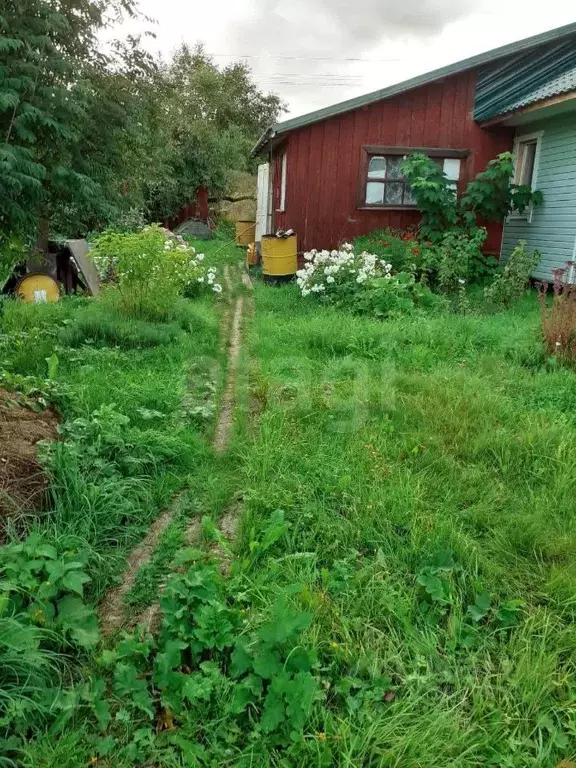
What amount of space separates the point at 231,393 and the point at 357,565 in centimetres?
258

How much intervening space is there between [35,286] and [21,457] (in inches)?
248

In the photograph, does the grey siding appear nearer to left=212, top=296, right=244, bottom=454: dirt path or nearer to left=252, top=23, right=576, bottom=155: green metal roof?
left=252, top=23, right=576, bottom=155: green metal roof

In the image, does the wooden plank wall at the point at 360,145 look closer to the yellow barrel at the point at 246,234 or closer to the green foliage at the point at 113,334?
the green foliage at the point at 113,334

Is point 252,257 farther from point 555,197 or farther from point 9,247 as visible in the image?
point 9,247

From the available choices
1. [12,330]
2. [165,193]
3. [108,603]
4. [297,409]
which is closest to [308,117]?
[12,330]

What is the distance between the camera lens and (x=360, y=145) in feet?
35.7

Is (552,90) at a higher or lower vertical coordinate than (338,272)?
higher

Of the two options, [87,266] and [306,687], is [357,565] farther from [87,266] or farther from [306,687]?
[87,266]

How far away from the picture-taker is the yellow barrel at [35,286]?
8.49 meters

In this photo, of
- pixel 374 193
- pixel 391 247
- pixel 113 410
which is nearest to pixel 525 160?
pixel 374 193

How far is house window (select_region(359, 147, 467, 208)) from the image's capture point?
1102 cm

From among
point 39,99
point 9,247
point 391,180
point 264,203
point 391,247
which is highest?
point 391,180

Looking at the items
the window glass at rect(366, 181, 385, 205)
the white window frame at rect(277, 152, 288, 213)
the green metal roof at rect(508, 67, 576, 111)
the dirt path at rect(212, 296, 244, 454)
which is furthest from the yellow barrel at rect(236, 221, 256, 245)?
the dirt path at rect(212, 296, 244, 454)

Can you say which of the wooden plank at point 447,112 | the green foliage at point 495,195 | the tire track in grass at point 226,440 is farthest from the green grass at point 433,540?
the wooden plank at point 447,112
